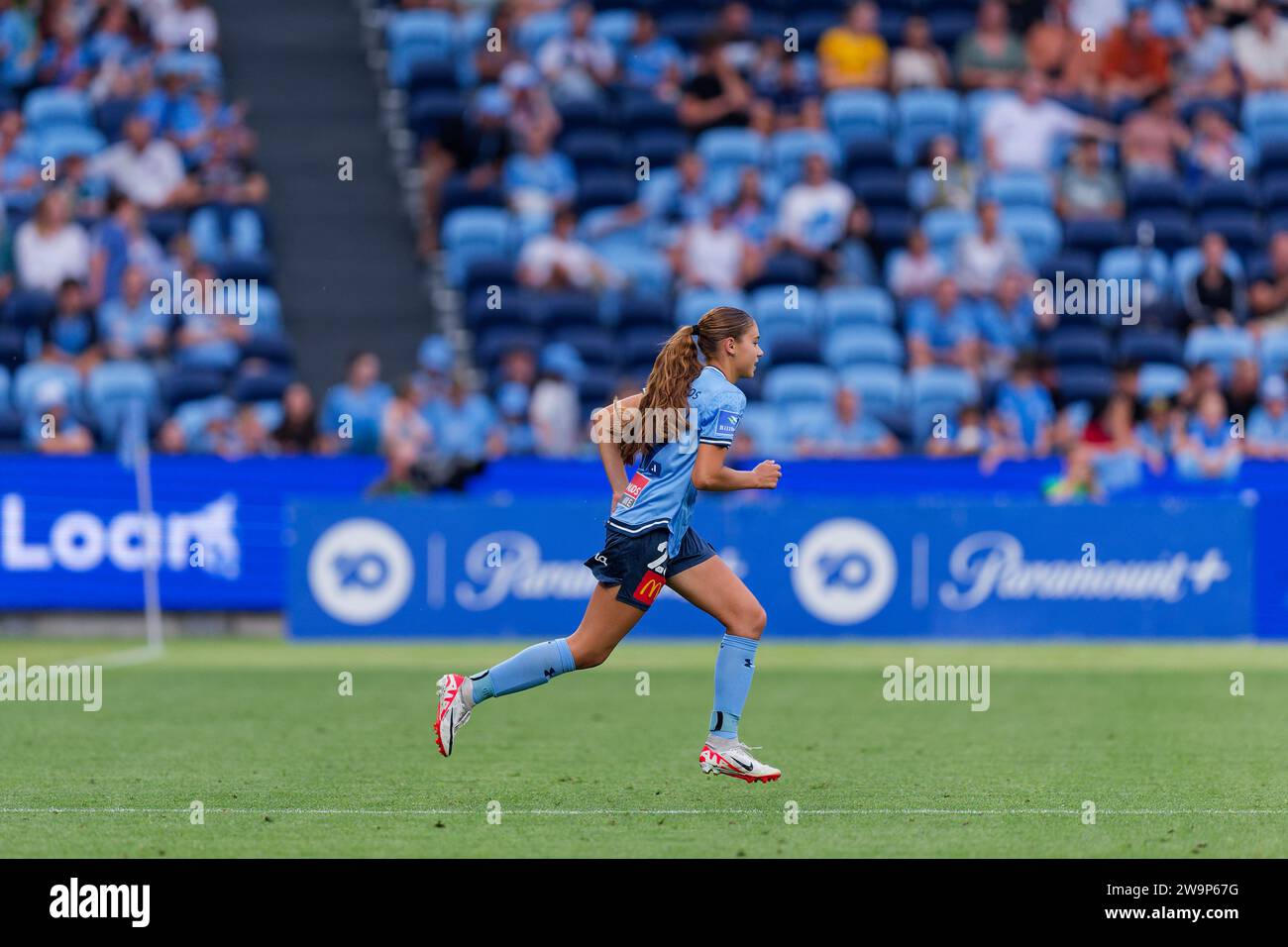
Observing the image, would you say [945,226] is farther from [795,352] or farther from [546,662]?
[546,662]

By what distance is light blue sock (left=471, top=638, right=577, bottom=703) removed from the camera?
32.4 feet

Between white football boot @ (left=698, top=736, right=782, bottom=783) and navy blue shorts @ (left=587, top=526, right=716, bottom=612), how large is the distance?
742 millimetres

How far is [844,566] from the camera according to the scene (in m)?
18.6

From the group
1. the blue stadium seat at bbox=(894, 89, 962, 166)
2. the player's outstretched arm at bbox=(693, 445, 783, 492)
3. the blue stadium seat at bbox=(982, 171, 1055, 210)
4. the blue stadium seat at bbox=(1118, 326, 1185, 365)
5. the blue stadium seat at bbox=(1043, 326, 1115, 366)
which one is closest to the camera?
the player's outstretched arm at bbox=(693, 445, 783, 492)

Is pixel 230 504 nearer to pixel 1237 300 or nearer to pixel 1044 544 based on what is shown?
pixel 1044 544

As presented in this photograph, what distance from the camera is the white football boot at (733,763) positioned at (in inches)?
383

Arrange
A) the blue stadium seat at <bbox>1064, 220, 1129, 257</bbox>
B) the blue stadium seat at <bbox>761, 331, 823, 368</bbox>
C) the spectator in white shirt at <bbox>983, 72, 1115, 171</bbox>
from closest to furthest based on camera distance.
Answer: the blue stadium seat at <bbox>761, 331, 823, 368</bbox> → the blue stadium seat at <bbox>1064, 220, 1129, 257</bbox> → the spectator in white shirt at <bbox>983, 72, 1115, 171</bbox>

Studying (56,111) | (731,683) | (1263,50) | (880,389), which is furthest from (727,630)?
(1263,50)

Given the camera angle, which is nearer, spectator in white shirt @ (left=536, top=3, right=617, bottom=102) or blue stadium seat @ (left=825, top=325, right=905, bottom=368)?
blue stadium seat @ (left=825, top=325, right=905, bottom=368)

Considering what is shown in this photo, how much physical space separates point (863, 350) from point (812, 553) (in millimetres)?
3554

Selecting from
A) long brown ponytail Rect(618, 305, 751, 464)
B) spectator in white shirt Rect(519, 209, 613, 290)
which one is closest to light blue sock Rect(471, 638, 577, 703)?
long brown ponytail Rect(618, 305, 751, 464)

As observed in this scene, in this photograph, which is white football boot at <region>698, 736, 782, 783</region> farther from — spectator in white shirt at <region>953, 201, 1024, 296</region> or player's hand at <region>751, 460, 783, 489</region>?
spectator in white shirt at <region>953, 201, 1024, 296</region>

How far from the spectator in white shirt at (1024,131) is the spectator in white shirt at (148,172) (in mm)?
8799

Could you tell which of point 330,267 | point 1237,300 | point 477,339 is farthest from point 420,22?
point 1237,300
